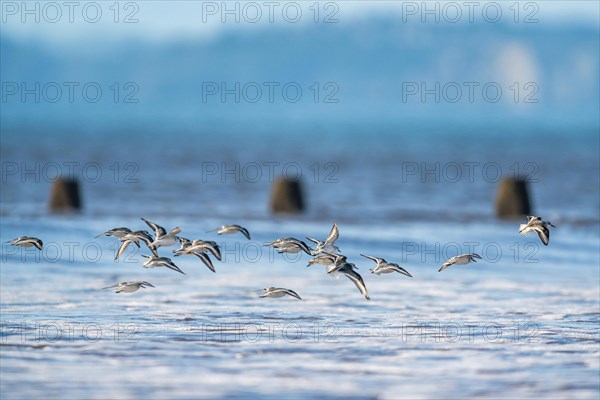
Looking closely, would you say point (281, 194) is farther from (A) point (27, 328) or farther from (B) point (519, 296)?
(A) point (27, 328)

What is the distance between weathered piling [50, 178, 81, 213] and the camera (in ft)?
87.7

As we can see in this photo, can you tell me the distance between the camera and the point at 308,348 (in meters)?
11.2

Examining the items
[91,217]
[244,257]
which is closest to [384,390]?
[244,257]

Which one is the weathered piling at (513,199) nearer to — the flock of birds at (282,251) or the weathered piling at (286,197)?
the weathered piling at (286,197)

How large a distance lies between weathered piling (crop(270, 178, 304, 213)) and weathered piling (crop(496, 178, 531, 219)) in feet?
13.4

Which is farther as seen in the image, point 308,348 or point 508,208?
point 508,208

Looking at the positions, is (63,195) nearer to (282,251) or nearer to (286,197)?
(286,197)

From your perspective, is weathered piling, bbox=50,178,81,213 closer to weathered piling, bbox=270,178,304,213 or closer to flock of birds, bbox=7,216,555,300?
weathered piling, bbox=270,178,304,213

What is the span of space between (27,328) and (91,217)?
14.2 metres

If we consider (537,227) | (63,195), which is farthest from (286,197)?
(537,227)

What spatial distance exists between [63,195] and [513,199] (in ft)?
29.4

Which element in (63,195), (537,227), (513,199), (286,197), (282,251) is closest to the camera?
(282,251)

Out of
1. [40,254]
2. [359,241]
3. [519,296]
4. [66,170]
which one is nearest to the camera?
[519,296]

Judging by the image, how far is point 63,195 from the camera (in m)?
26.8
